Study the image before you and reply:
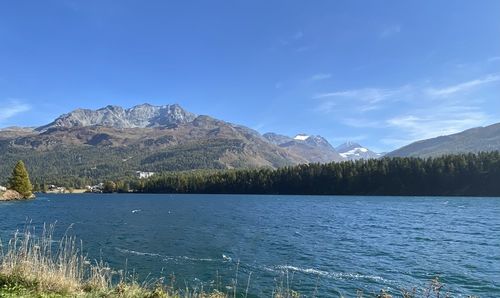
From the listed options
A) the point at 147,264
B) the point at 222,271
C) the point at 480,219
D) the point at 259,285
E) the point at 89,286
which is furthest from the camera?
the point at 480,219

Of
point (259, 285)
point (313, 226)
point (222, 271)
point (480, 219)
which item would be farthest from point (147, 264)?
point (480, 219)

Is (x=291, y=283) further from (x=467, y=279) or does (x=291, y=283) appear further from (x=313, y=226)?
(x=313, y=226)

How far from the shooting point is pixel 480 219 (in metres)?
77.8

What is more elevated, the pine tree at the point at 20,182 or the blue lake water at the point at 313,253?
the pine tree at the point at 20,182

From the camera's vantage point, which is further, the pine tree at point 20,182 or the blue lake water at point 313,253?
the pine tree at point 20,182

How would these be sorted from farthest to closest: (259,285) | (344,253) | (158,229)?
(158,229)
(344,253)
(259,285)

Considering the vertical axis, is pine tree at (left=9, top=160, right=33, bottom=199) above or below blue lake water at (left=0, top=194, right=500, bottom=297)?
above

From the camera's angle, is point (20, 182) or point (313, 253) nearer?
point (313, 253)

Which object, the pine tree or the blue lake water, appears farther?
the pine tree

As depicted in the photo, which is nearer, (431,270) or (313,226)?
(431,270)

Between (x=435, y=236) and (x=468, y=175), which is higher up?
(x=468, y=175)

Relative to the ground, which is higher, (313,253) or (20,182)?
(20,182)

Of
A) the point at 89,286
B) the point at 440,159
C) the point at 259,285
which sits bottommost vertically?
the point at 259,285

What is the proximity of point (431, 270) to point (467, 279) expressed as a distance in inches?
128
